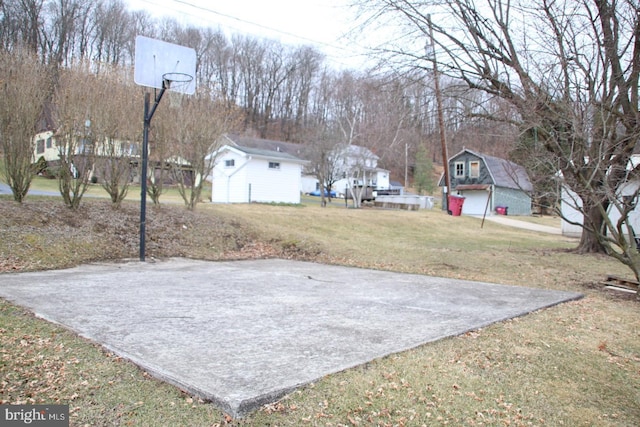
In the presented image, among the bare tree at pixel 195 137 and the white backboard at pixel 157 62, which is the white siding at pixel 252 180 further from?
the white backboard at pixel 157 62

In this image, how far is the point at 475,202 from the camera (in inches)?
1460

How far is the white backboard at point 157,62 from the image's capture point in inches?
350

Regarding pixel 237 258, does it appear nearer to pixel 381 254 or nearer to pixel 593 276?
pixel 381 254

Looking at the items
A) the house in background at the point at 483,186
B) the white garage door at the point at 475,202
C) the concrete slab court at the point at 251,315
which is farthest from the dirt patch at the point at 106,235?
the white garage door at the point at 475,202

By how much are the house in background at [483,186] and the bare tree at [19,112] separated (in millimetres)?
28840

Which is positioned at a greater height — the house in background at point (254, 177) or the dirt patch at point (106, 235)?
the house in background at point (254, 177)

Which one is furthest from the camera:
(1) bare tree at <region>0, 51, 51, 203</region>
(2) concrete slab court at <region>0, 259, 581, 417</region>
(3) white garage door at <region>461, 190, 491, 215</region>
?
(3) white garage door at <region>461, 190, 491, 215</region>

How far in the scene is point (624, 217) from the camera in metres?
6.85

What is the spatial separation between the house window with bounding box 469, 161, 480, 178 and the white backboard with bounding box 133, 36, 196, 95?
31278 millimetres

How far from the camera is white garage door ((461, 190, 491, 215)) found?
36344 millimetres

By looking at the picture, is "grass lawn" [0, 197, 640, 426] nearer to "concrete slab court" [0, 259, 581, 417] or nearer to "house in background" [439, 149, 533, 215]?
"concrete slab court" [0, 259, 581, 417]

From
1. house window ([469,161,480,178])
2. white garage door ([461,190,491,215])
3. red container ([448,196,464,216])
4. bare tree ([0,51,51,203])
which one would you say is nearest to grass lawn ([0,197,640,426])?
bare tree ([0,51,51,203])

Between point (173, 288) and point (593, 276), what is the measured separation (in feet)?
25.8

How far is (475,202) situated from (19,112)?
32985 millimetres
